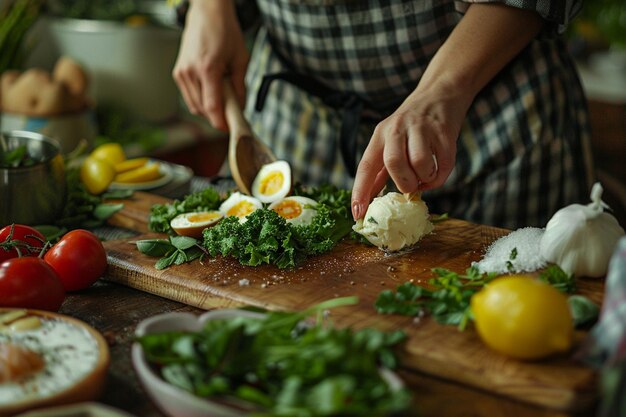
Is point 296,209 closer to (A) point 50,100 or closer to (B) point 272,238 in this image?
(B) point 272,238

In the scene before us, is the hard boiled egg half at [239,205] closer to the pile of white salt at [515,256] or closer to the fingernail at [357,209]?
the fingernail at [357,209]

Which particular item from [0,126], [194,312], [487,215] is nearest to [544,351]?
[194,312]

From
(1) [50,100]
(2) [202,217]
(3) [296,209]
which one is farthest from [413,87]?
(1) [50,100]

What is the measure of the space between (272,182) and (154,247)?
35cm

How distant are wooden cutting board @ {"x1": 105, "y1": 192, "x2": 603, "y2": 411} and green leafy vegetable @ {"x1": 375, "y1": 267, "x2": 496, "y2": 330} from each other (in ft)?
0.06

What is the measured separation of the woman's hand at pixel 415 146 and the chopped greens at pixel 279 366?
1.43 feet

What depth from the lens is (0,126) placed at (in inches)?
107

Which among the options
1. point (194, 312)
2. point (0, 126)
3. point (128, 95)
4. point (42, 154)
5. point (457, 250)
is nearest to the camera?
point (194, 312)

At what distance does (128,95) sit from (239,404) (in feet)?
8.08

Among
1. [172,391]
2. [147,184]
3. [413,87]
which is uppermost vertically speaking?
[413,87]

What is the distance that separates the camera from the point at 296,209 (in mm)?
1611

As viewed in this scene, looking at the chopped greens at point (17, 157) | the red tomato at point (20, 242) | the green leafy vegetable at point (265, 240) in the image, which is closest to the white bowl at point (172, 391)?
the green leafy vegetable at point (265, 240)

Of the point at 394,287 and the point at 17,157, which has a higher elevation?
the point at 17,157

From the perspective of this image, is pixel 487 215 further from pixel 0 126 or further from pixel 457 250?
pixel 0 126
